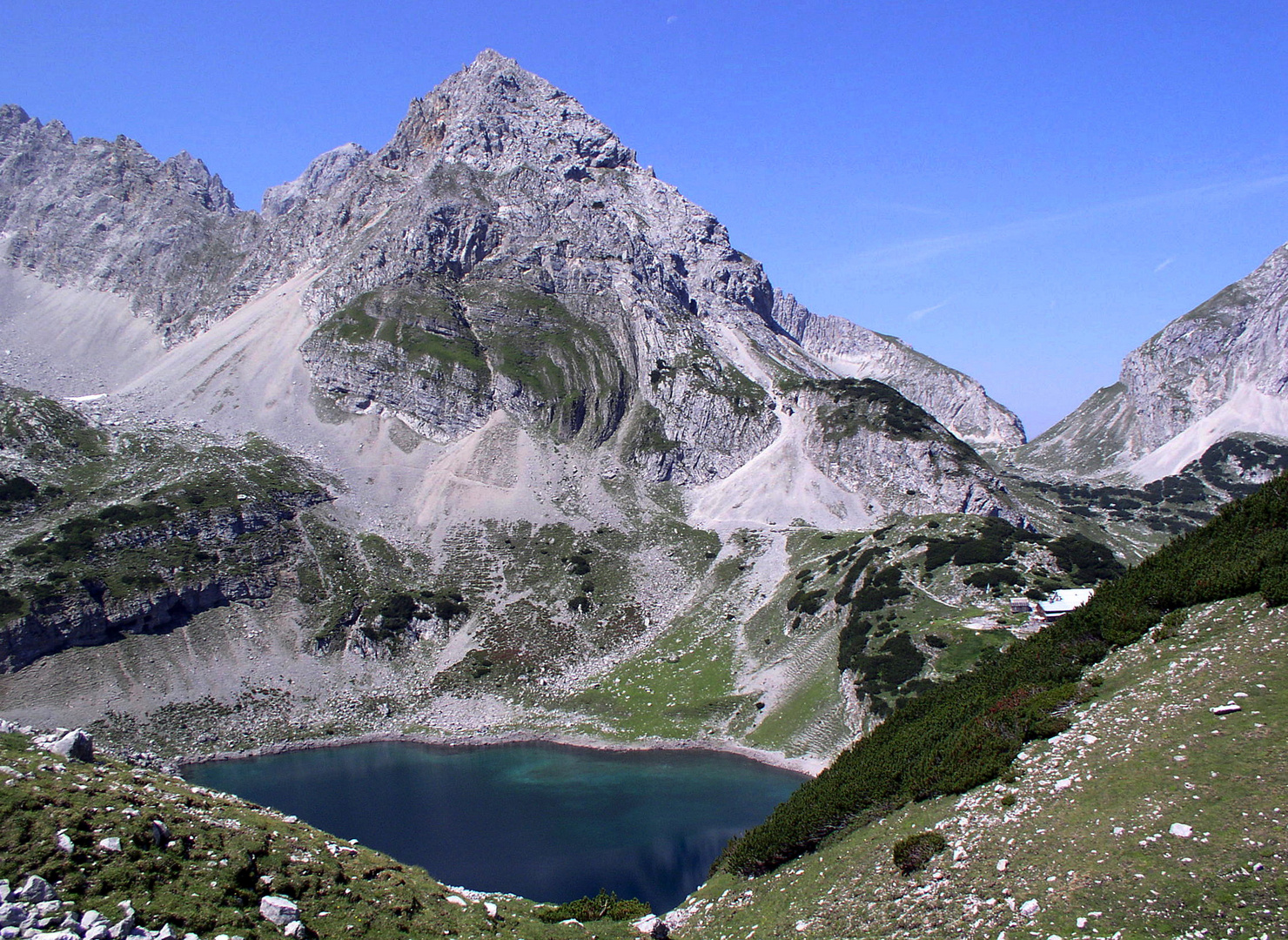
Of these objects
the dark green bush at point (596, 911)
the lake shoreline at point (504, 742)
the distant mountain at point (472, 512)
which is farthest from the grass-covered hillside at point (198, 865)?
the lake shoreline at point (504, 742)

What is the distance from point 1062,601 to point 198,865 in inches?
2884

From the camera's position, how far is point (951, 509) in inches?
5182

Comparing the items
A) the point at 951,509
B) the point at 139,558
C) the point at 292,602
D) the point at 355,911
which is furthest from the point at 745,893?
the point at 951,509

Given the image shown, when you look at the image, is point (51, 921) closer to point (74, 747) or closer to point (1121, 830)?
point (74, 747)

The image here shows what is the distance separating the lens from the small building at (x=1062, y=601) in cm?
6678

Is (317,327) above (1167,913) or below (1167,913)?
above

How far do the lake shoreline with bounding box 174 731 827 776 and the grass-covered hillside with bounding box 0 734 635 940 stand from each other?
56491mm

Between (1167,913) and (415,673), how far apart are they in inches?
3905

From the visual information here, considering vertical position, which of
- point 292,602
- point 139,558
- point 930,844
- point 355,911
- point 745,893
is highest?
point 139,558

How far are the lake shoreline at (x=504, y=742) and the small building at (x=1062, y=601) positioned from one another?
2698 centimetres

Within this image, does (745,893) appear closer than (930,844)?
No

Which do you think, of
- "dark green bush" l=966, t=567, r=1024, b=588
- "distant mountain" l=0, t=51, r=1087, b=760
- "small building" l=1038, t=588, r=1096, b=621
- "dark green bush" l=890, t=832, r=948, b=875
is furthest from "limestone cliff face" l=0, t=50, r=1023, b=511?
"dark green bush" l=890, t=832, r=948, b=875

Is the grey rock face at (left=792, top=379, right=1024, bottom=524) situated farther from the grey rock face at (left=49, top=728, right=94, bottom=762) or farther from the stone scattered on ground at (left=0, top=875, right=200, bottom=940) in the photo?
the stone scattered on ground at (left=0, top=875, right=200, bottom=940)

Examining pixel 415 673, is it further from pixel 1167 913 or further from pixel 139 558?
pixel 1167 913
